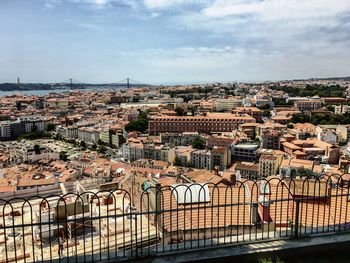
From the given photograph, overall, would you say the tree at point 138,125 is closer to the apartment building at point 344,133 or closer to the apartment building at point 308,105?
the apartment building at point 344,133

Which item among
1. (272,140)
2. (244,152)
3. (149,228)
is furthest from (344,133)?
(149,228)

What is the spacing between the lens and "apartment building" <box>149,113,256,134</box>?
44.2m

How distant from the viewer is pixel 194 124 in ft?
146

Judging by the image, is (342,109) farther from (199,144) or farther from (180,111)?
(199,144)

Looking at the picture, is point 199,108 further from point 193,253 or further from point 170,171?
point 193,253

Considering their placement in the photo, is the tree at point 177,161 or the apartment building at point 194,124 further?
the apartment building at point 194,124

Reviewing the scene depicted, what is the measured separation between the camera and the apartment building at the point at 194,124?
44.2 metres

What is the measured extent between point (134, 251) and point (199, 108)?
2254 inches

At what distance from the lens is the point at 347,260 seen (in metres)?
3.02

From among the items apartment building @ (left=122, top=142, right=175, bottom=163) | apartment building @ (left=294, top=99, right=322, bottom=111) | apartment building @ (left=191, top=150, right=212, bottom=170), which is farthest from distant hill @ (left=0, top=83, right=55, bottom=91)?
apartment building @ (left=191, top=150, right=212, bottom=170)

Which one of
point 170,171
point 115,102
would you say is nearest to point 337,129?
point 170,171

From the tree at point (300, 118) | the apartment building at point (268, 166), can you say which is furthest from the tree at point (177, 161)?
the tree at point (300, 118)

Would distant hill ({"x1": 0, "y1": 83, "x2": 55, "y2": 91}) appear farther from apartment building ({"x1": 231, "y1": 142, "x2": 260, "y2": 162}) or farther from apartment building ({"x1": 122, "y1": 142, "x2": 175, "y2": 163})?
apartment building ({"x1": 231, "y1": 142, "x2": 260, "y2": 162})

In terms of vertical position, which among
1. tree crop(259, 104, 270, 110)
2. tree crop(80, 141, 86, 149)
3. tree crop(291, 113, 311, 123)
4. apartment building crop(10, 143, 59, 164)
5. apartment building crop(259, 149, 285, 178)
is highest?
tree crop(259, 104, 270, 110)
